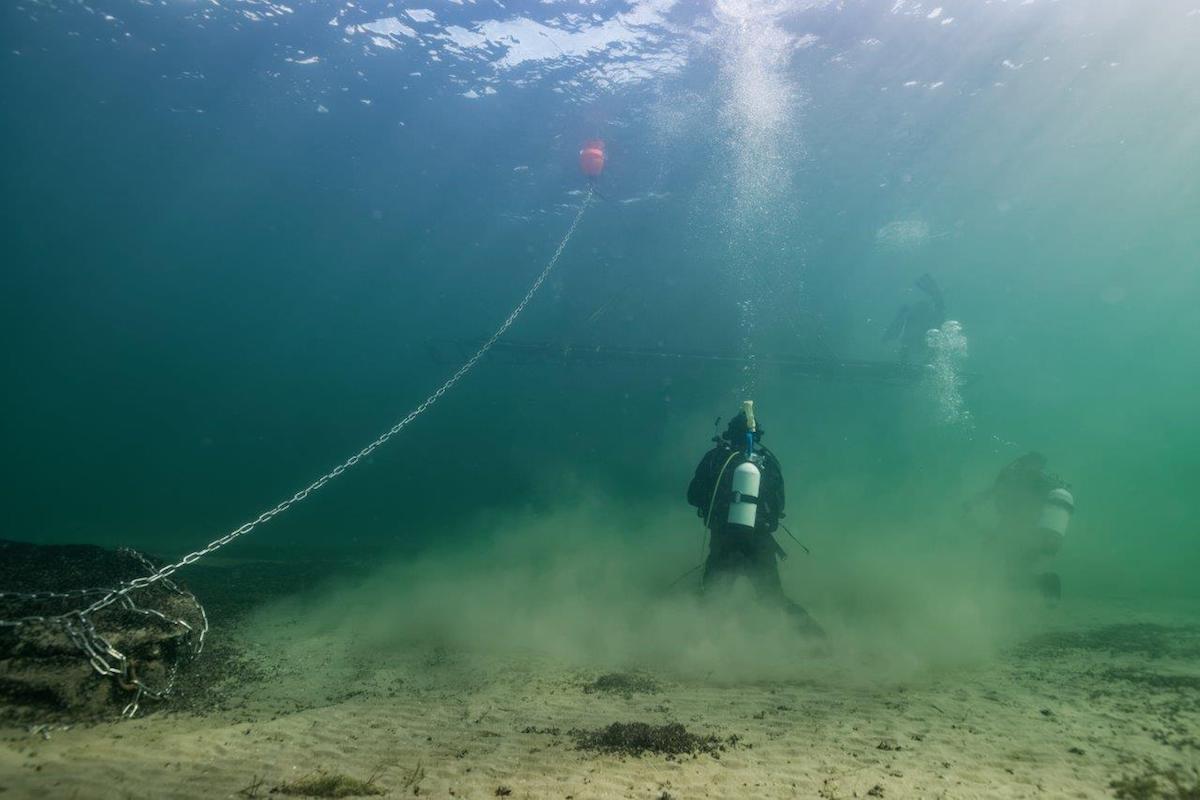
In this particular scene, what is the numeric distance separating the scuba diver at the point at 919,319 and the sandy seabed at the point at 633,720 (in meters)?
15.1

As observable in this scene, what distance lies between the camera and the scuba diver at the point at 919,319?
20906mm

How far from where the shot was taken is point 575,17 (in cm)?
1579

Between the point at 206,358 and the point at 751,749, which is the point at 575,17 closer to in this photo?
the point at 751,749

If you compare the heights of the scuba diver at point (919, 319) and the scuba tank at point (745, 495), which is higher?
the scuba diver at point (919, 319)

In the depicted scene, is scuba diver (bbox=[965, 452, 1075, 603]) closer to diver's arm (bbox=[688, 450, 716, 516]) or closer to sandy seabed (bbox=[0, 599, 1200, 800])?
sandy seabed (bbox=[0, 599, 1200, 800])

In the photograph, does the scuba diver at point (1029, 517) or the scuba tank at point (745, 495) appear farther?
the scuba diver at point (1029, 517)

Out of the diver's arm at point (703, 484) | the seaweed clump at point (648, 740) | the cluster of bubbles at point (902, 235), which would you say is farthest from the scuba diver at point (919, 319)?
the seaweed clump at point (648, 740)

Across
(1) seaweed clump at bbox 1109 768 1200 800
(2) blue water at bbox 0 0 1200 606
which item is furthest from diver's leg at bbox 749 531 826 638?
(2) blue water at bbox 0 0 1200 606

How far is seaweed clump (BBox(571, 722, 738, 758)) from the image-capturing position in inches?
180

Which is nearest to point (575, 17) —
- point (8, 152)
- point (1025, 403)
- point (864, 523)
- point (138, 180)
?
point (864, 523)

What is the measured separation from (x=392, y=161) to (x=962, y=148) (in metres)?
24.4

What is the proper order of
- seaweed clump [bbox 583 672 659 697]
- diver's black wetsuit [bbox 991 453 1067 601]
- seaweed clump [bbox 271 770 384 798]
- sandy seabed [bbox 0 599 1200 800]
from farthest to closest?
diver's black wetsuit [bbox 991 453 1067 601], seaweed clump [bbox 583 672 659 697], sandy seabed [bbox 0 599 1200 800], seaweed clump [bbox 271 770 384 798]

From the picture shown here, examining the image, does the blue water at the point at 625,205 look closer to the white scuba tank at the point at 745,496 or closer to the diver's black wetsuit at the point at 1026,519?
the diver's black wetsuit at the point at 1026,519

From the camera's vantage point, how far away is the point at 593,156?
2128 centimetres
